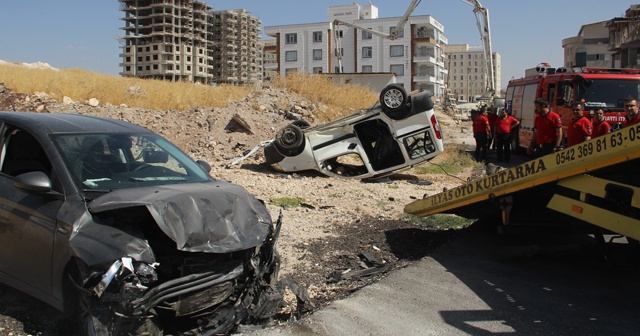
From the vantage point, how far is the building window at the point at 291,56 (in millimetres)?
84875

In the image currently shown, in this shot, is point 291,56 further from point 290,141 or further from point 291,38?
point 290,141

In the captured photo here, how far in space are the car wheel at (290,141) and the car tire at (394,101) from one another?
1.91 metres

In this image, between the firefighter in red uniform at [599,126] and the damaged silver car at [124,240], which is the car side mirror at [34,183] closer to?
the damaged silver car at [124,240]

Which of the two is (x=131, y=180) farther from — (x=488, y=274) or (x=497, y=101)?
(x=497, y=101)

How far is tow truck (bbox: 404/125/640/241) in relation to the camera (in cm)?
443

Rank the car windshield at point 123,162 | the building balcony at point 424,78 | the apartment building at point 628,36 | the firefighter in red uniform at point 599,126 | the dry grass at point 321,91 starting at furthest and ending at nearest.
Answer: the building balcony at point 424,78 → the apartment building at point 628,36 → the dry grass at point 321,91 → the firefighter in red uniform at point 599,126 → the car windshield at point 123,162

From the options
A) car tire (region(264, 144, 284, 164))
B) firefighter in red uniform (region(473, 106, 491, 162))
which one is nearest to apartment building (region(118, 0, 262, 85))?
firefighter in red uniform (region(473, 106, 491, 162))

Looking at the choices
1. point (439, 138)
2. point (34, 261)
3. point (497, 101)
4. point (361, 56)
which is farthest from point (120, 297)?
point (361, 56)

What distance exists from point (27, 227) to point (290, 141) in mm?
8399

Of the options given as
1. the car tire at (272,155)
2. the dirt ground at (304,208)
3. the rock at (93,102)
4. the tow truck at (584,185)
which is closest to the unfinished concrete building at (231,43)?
the rock at (93,102)

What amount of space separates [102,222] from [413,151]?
9.22m

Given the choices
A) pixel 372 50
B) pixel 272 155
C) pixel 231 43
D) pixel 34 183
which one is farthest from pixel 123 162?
pixel 231 43

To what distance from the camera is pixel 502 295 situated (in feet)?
16.5

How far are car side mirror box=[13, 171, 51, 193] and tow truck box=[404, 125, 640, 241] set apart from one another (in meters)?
4.08
